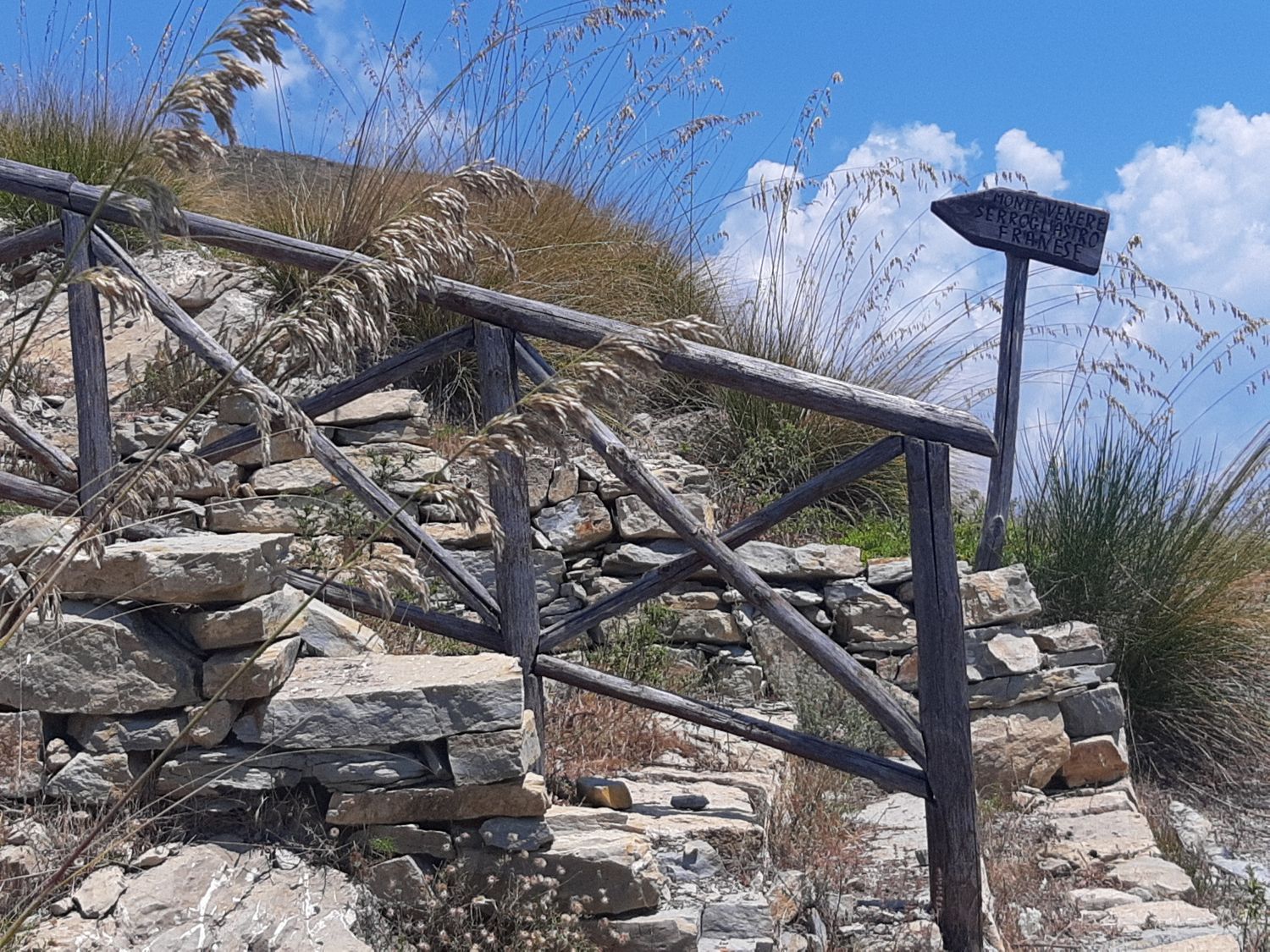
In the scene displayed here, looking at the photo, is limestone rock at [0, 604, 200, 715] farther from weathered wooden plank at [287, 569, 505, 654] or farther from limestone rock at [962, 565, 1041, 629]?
limestone rock at [962, 565, 1041, 629]

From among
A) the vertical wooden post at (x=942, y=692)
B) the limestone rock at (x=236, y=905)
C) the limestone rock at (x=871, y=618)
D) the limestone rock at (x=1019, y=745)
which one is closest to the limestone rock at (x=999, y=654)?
the limestone rock at (x=1019, y=745)

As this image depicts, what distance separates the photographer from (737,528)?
445 centimetres

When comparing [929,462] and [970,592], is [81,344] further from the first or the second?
[970,592]

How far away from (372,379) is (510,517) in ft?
2.34

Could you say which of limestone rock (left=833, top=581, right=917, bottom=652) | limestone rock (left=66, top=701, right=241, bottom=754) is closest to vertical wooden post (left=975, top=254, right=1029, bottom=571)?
limestone rock (left=833, top=581, right=917, bottom=652)

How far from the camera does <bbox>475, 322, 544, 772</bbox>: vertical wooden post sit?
169 inches

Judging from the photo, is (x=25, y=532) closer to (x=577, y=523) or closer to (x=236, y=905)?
(x=236, y=905)

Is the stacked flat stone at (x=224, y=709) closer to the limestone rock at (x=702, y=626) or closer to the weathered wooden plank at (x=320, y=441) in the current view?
the weathered wooden plank at (x=320, y=441)

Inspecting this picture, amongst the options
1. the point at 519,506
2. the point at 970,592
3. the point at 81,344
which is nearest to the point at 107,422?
the point at 81,344

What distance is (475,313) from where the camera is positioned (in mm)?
4301

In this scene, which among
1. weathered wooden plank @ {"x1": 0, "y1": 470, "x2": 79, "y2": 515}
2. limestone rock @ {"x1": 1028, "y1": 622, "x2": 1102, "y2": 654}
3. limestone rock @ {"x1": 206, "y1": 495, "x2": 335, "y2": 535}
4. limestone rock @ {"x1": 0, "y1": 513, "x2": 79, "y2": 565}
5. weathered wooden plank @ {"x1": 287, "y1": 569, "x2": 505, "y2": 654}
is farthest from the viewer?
limestone rock @ {"x1": 1028, "y1": 622, "x2": 1102, "y2": 654}

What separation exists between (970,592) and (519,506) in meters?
3.23

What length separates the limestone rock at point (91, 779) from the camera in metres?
3.43

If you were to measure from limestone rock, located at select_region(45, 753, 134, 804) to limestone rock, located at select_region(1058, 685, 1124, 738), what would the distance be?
500 cm
